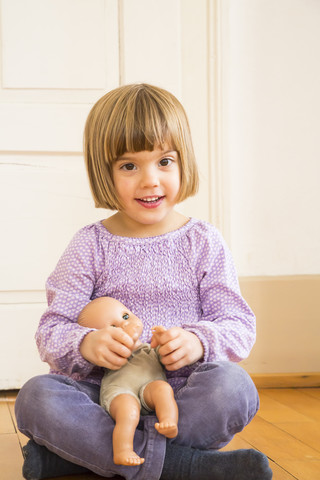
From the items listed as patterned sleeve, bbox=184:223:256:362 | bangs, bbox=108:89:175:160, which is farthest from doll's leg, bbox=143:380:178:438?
bangs, bbox=108:89:175:160

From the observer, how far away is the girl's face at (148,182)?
45.5 inches

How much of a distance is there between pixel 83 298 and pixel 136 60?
0.91 m

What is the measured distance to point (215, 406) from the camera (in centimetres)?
100

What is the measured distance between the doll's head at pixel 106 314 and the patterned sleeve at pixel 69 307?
0.08ft

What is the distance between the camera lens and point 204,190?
1860 mm

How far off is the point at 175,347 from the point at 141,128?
1.26 feet

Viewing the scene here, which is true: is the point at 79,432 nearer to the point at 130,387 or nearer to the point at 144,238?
the point at 130,387

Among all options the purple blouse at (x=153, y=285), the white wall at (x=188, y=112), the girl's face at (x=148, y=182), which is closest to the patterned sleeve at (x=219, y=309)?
the purple blouse at (x=153, y=285)

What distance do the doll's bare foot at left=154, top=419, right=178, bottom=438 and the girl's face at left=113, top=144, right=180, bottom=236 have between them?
0.39 m

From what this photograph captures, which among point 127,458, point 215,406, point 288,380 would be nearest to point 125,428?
point 127,458

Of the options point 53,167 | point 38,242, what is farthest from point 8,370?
point 53,167

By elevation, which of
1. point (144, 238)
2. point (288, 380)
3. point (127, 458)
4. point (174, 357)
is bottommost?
point (288, 380)

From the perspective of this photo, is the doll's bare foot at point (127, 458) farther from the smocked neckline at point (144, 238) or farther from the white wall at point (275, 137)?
the white wall at point (275, 137)

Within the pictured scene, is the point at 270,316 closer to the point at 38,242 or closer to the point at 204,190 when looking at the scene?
the point at 204,190
